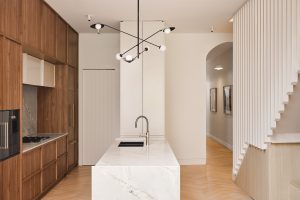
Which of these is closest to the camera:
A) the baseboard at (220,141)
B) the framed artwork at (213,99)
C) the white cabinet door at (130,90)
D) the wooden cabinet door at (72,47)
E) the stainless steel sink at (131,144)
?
the stainless steel sink at (131,144)

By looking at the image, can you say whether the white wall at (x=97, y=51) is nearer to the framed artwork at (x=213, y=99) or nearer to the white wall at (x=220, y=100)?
the white wall at (x=220, y=100)

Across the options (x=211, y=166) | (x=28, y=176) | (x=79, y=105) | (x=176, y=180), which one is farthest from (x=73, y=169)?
(x=176, y=180)

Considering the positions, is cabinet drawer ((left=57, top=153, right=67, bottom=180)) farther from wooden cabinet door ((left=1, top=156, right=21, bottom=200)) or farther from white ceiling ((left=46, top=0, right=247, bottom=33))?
white ceiling ((left=46, top=0, right=247, bottom=33))

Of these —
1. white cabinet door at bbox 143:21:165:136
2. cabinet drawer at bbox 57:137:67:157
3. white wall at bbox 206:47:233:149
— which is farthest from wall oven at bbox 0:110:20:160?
white wall at bbox 206:47:233:149

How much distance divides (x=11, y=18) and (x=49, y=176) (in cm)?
244

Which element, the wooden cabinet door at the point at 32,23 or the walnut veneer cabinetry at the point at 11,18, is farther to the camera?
the wooden cabinet door at the point at 32,23

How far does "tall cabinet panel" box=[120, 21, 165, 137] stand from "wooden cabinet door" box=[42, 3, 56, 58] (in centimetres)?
120

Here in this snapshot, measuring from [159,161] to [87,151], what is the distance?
387 centimetres

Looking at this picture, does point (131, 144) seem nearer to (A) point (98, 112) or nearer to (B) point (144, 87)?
(B) point (144, 87)

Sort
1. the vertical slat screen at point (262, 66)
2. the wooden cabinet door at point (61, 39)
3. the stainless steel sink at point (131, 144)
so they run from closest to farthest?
the vertical slat screen at point (262, 66)
the stainless steel sink at point (131, 144)
the wooden cabinet door at point (61, 39)

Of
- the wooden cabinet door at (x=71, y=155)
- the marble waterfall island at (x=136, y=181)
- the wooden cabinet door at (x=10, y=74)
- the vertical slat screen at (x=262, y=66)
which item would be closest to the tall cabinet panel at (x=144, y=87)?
the wooden cabinet door at (x=71, y=155)

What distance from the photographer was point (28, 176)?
3.72 metres

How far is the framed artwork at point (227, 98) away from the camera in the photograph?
8180mm

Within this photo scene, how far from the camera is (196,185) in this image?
4.80 meters
